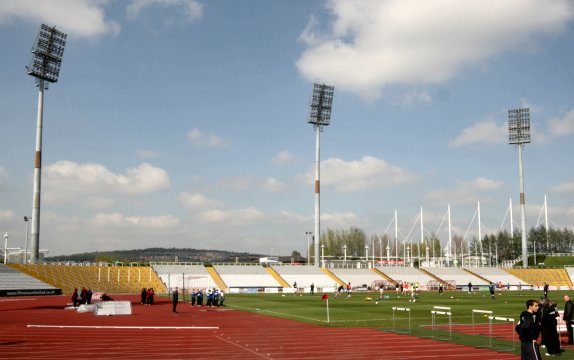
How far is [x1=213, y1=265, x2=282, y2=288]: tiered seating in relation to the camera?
7650 centimetres

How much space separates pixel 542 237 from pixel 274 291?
102 metres

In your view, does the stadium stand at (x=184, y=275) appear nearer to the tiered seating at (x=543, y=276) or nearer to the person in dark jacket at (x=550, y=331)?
Answer: the tiered seating at (x=543, y=276)

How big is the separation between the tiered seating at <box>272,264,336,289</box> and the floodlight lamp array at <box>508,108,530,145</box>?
42.0m

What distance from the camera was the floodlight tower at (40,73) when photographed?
6781 cm

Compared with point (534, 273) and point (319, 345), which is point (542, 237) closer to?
point (534, 273)

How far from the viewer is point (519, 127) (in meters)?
96.8

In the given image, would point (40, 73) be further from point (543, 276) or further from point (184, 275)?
point (543, 276)

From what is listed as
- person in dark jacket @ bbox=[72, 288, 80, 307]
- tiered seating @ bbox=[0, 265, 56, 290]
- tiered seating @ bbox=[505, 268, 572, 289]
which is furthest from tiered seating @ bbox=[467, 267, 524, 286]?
person in dark jacket @ bbox=[72, 288, 80, 307]

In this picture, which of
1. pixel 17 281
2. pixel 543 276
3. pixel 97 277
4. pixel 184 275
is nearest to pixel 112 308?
pixel 17 281

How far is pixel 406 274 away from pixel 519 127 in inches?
1289

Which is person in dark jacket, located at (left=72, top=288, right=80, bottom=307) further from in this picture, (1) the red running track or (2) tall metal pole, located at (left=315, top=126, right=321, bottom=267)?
Answer: (2) tall metal pole, located at (left=315, top=126, right=321, bottom=267)

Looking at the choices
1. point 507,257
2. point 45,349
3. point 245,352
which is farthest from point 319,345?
point 507,257

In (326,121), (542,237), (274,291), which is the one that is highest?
(326,121)

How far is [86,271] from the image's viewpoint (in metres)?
72.4
